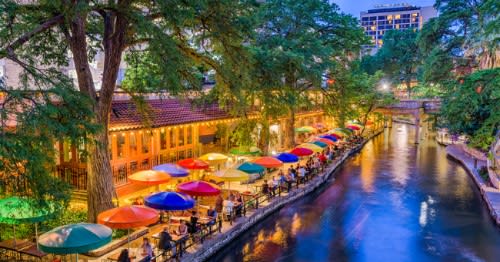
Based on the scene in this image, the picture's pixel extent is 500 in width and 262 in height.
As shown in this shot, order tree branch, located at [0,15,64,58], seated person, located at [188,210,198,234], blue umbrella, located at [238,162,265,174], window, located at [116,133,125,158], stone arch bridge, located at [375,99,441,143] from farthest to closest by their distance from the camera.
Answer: stone arch bridge, located at [375,99,441,143] < blue umbrella, located at [238,162,265,174] < window, located at [116,133,125,158] < seated person, located at [188,210,198,234] < tree branch, located at [0,15,64,58]

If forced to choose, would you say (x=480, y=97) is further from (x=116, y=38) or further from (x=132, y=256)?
(x=132, y=256)

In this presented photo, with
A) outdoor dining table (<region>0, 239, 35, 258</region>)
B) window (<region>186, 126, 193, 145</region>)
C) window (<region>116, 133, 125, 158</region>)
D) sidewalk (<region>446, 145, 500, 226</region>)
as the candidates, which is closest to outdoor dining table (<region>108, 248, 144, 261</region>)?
outdoor dining table (<region>0, 239, 35, 258</region>)

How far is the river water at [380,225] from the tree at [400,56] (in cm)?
4955

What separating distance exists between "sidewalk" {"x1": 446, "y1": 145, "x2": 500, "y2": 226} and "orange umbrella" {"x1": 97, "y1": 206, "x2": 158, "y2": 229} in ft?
57.3

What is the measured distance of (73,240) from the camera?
36.7 feet

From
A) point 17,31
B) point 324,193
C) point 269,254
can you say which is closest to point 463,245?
point 269,254

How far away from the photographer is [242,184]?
86.8 ft

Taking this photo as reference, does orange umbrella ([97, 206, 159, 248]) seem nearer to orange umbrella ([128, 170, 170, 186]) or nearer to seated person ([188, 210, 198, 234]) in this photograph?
seated person ([188, 210, 198, 234])

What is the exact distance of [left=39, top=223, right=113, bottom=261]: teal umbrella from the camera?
11.0 metres

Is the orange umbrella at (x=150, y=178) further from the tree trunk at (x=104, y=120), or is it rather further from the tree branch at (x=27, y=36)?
the tree branch at (x=27, y=36)

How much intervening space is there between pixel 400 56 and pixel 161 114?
68508 mm

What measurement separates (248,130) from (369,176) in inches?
529

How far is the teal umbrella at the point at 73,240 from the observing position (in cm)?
1102

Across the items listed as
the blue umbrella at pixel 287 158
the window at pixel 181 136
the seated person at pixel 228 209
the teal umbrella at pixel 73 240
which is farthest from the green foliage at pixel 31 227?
the blue umbrella at pixel 287 158
